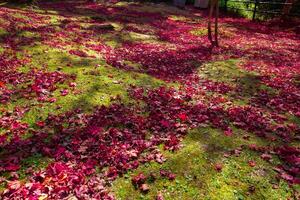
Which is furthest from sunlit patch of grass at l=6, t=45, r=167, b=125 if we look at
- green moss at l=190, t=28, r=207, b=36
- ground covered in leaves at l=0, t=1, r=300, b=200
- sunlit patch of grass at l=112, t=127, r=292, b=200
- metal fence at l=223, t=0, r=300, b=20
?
metal fence at l=223, t=0, r=300, b=20

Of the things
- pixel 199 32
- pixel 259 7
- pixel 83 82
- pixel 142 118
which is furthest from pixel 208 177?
pixel 259 7

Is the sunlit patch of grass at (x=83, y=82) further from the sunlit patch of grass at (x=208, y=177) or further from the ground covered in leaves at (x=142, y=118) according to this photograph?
the sunlit patch of grass at (x=208, y=177)

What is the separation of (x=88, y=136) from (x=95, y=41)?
9696 mm

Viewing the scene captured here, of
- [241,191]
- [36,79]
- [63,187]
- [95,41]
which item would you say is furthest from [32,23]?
[241,191]

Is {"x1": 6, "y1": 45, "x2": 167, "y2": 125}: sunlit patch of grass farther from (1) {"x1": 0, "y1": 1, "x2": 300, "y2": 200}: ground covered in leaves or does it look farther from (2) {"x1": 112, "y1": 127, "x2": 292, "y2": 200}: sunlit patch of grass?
(2) {"x1": 112, "y1": 127, "x2": 292, "y2": 200}: sunlit patch of grass

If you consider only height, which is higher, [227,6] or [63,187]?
[227,6]

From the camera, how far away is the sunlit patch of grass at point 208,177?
644 centimetres

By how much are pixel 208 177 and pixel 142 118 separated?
3.03m

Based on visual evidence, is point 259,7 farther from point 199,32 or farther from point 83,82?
point 83,82

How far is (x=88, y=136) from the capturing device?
8188 mm

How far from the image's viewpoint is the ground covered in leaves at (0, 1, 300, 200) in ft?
21.9

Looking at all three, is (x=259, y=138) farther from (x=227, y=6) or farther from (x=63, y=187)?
(x=227, y=6)

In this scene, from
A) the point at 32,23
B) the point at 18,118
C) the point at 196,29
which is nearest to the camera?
the point at 18,118

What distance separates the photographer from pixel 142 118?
919 centimetres
